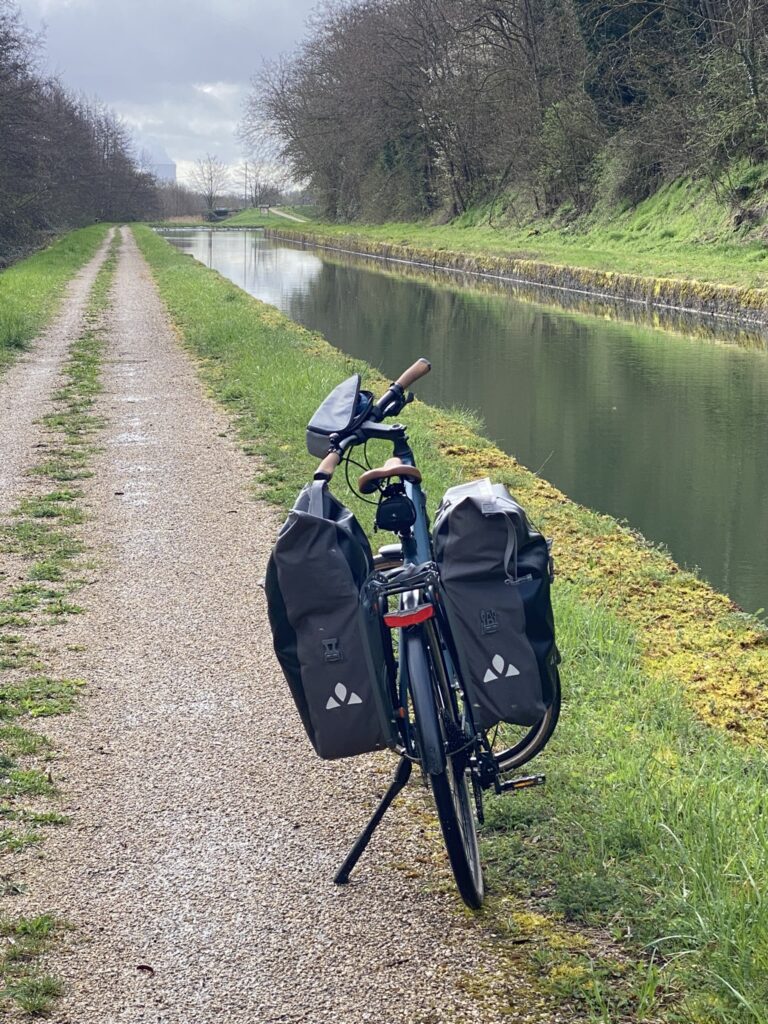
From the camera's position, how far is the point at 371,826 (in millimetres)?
3371

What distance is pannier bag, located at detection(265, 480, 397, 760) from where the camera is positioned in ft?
9.67

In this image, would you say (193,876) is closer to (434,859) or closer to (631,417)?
(434,859)

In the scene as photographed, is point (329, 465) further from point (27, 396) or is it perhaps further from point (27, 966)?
point (27, 396)

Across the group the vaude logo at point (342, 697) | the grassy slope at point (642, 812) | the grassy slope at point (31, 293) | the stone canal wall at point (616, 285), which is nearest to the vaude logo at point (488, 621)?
the vaude logo at point (342, 697)

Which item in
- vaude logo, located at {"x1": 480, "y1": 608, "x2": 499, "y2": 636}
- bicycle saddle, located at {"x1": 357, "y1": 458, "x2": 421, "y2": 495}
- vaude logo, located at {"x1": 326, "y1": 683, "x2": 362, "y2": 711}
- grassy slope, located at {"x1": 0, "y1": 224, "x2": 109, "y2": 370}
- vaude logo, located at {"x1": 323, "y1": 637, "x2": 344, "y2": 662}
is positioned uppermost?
bicycle saddle, located at {"x1": 357, "y1": 458, "x2": 421, "y2": 495}

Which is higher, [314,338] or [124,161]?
[124,161]

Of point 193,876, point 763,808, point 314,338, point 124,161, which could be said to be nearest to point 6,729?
point 193,876

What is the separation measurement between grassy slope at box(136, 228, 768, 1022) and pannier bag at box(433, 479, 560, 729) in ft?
1.84

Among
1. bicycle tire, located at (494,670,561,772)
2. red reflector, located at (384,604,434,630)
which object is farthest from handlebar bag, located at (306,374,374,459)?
bicycle tire, located at (494,670,561,772)

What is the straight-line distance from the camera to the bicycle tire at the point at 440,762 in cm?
295

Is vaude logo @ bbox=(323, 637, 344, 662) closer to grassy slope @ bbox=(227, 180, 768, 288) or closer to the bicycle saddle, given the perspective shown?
the bicycle saddle

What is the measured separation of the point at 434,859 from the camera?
3.51m

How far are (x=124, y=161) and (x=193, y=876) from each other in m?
98.7

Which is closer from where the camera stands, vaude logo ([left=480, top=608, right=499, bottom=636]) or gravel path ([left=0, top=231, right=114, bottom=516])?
vaude logo ([left=480, top=608, right=499, bottom=636])
